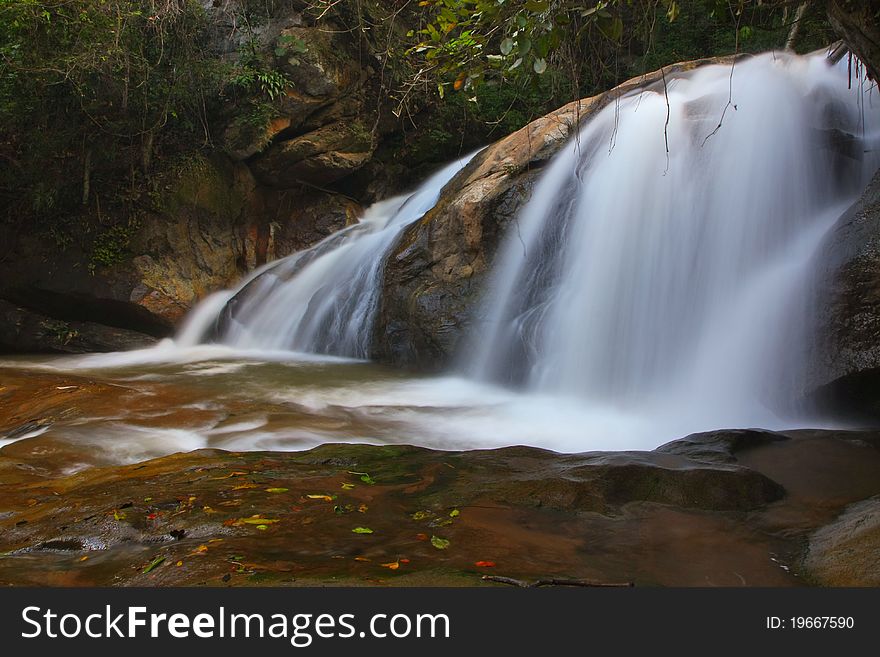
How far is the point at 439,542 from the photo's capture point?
2533 millimetres

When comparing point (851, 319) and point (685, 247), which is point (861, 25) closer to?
point (851, 319)

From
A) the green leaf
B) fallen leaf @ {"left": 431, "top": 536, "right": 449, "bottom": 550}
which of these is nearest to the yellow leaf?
fallen leaf @ {"left": 431, "top": 536, "right": 449, "bottom": 550}

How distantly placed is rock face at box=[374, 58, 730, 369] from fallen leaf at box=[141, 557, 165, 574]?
5.25 meters

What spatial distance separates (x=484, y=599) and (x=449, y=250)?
6068 mm

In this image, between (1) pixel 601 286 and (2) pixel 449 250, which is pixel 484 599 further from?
(2) pixel 449 250

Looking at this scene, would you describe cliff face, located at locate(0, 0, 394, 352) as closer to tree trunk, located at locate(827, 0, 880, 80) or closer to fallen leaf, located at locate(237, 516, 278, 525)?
fallen leaf, located at locate(237, 516, 278, 525)

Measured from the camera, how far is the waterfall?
860 centimetres

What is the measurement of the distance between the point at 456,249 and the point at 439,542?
553 centimetres

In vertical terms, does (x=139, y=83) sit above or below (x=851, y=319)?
above

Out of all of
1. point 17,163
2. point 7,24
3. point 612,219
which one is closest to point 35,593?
point 612,219

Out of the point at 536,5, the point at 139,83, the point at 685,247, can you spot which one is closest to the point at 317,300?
the point at 139,83

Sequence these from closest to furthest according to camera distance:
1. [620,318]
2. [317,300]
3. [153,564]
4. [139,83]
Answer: [153,564], [620,318], [317,300], [139,83]

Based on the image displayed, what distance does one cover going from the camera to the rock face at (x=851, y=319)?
14.7ft

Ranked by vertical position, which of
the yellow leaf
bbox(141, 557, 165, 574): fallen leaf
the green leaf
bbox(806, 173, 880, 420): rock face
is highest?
the green leaf
